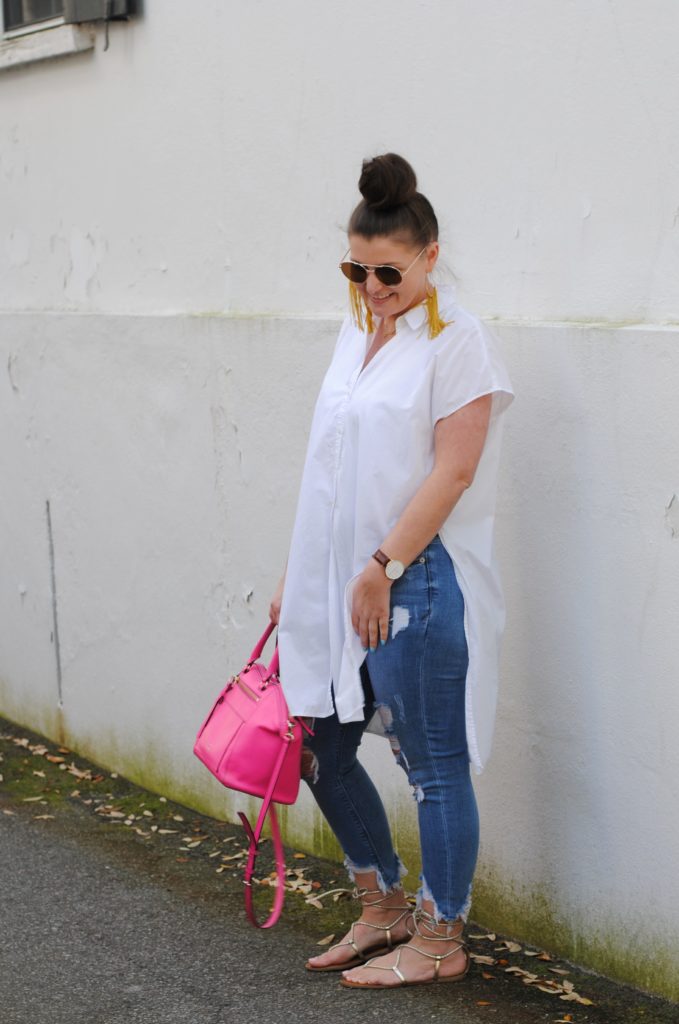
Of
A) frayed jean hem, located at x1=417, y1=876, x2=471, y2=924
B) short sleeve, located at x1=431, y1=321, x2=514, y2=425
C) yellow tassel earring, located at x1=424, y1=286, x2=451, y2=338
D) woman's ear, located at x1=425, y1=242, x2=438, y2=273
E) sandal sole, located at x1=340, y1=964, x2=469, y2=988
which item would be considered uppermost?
woman's ear, located at x1=425, y1=242, x2=438, y2=273

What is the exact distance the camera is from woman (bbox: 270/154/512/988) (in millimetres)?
3266

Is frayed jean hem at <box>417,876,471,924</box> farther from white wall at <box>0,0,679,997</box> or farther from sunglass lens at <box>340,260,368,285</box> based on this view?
sunglass lens at <box>340,260,368,285</box>

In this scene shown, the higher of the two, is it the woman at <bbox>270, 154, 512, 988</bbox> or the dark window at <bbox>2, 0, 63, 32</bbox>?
the dark window at <bbox>2, 0, 63, 32</bbox>

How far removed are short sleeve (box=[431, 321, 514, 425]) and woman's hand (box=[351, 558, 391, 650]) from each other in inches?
14.5

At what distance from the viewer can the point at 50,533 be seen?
5922 millimetres

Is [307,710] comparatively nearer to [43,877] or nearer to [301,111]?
[43,877]

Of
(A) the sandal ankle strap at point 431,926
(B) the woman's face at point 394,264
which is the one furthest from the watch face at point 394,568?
(A) the sandal ankle strap at point 431,926

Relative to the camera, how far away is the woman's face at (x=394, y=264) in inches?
130

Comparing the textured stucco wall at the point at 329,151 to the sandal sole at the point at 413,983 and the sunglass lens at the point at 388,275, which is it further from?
the sandal sole at the point at 413,983

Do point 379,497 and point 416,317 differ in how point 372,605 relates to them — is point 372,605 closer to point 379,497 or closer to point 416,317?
point 379,497

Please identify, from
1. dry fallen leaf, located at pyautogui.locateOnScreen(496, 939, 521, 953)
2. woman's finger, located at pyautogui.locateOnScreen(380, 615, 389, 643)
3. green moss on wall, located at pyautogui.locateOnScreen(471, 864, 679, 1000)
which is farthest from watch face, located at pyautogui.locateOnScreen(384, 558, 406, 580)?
dry fallen leaf, located at pyautogui.locateOnScreen(496, 939, 521, 953)

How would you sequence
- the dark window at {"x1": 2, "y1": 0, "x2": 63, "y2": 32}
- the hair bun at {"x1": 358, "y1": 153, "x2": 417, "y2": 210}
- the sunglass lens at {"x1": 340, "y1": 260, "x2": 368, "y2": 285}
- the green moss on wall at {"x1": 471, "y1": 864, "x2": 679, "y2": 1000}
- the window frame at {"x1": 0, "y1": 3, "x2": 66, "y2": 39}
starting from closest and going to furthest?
the hair bun at {"x1": 358, "y1": 153, "x2": 417, "y2": 210}
the sunglass lens at {"x1": 340, "y1": 260, "x2": 368, "y2": 285}
the green moss on wall at {"x1": 471, "y1": 864, "x2": 679, "y2": 1000}
the window frame at {"x1": 0, "y1": 3, "x2": 66, "y2": 39}
the dark window at {"x1": 2, "y1": 0, "x2": 63, "y2": 32}

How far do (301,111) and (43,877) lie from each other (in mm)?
2482

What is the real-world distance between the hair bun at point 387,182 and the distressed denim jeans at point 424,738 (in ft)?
2.52
